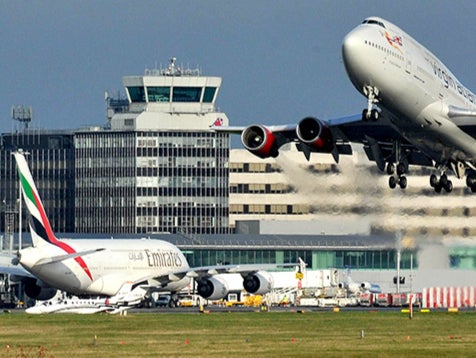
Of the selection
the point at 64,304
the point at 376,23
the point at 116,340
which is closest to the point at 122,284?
the point at 64,304

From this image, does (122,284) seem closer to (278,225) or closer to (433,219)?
(433,219)

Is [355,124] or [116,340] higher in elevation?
[355,124]

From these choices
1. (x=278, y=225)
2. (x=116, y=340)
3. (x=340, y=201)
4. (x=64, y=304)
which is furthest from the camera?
(x=278, y=225)

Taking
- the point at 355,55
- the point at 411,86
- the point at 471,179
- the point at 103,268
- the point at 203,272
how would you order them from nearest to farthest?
the point at 355,55 < the point at 411,86 < the point at 471,179 < the point at 103,268 < the point at 203,272

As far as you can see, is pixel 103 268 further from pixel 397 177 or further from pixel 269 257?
pixel 269 257

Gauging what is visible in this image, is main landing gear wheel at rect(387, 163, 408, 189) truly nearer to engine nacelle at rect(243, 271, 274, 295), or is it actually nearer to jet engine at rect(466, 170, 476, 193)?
jet engine at rect(466, 170, 476, 193)

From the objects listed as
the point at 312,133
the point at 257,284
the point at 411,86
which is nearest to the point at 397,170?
the point at 312,133

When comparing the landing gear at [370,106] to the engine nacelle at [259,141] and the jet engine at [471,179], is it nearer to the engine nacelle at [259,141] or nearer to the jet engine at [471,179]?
the engine nacelle at [259,141]

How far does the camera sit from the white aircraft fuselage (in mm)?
69750

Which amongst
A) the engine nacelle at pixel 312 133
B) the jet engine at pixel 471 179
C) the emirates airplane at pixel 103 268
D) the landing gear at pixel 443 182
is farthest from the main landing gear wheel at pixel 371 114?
the emirates airplane at pixel 103 268

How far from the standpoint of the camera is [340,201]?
9794 cm

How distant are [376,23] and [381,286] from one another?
84952 millimetres

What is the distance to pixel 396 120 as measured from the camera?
73.6 meters

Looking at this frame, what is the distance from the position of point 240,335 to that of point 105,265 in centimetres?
4352
